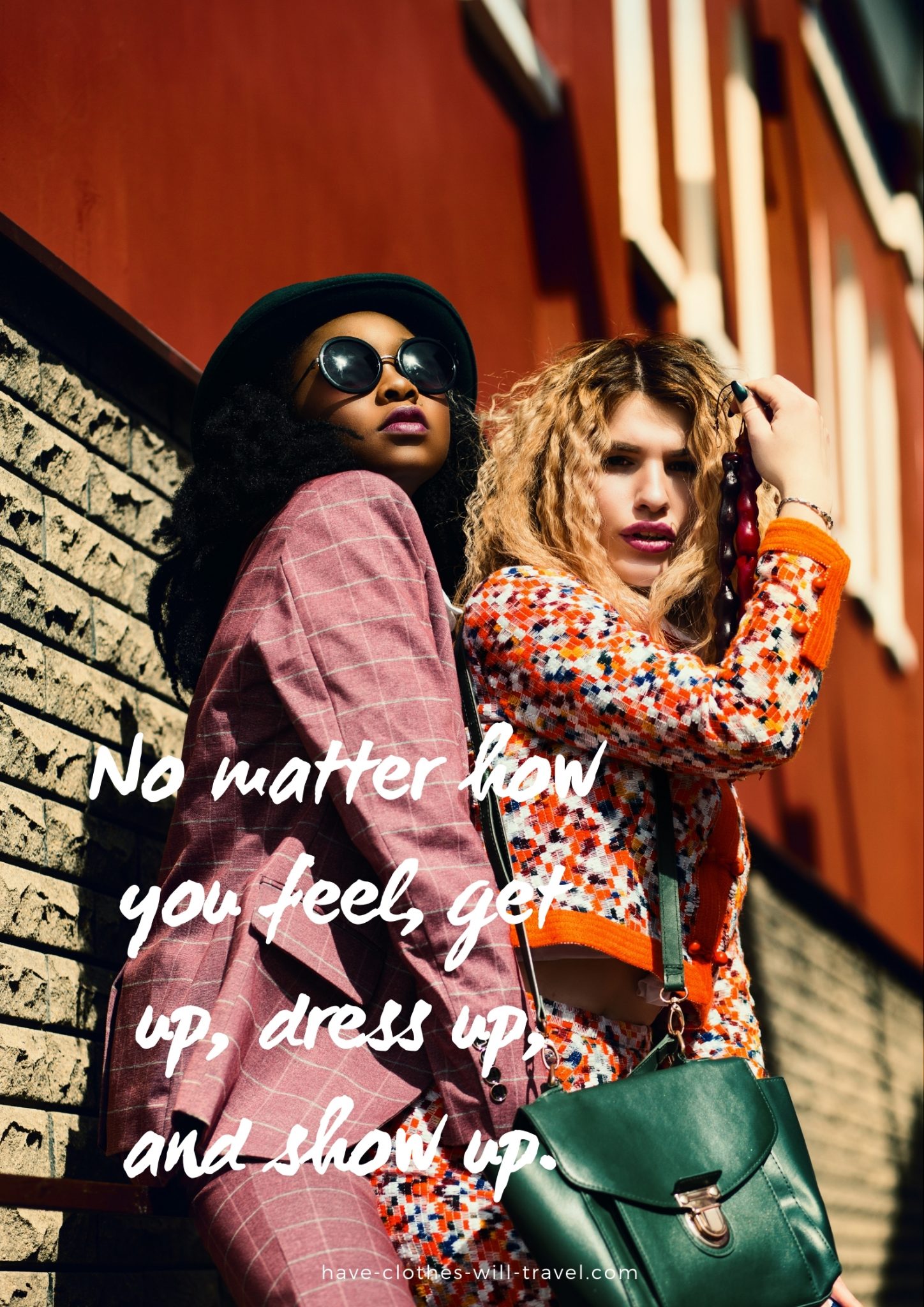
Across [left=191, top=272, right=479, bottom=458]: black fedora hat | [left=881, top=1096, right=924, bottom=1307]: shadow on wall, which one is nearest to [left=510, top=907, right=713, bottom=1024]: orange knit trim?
[left=191, top=272, right=479, bottom=458]: black fedora hat

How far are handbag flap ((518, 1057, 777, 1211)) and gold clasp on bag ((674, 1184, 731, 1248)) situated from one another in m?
0.01

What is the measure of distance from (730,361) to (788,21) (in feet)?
10.3

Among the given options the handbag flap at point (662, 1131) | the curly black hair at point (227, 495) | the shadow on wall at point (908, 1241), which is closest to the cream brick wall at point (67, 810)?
the curly black hair at point (227, 495)

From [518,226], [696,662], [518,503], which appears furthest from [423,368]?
[518,226]

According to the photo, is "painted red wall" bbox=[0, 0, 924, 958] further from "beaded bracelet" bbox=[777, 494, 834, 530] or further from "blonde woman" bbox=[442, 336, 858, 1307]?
"beaded bracelet" bbox=[777, 494, 834, 530]

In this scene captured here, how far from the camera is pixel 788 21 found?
960cm

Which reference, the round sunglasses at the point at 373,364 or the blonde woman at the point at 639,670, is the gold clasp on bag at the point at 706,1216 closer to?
the blonde woman at the point at 639,670

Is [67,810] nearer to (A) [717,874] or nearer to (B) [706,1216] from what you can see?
(A) [717,874]

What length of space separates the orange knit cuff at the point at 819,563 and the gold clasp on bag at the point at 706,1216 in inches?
30.0

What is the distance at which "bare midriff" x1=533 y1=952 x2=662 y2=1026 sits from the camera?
224 cm

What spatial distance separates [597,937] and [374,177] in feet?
9.86

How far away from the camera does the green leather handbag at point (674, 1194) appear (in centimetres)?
186

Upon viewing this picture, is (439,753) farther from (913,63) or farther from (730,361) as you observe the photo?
(913,63)

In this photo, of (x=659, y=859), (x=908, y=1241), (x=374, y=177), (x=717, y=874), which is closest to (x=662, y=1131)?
(x=659, y=859)
